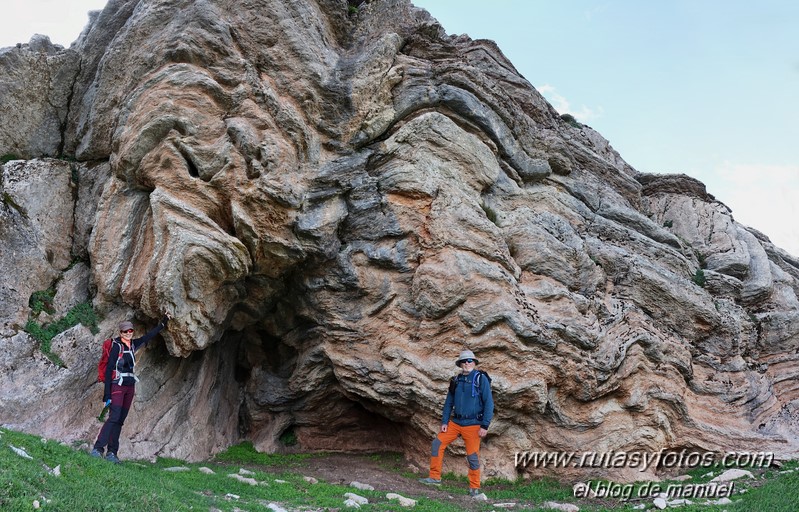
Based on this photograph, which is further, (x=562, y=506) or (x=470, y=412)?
(x=470, y=412)

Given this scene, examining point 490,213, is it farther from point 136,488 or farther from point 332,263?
point 136,488

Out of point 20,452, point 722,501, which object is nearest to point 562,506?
point 722,501

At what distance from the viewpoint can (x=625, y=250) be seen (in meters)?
19.5

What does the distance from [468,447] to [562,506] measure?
2263 millimetres

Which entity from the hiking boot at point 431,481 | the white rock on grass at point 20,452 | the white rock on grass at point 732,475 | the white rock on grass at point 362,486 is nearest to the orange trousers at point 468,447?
the hiking boot at point 431,481

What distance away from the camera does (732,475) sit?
45.3 feet

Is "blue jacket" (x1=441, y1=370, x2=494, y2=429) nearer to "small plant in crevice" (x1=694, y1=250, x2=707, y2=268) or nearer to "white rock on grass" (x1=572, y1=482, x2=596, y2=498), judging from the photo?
"white rock on grass" (x1=572, y1=482, x2=596, y2=498)

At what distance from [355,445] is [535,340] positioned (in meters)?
7.23

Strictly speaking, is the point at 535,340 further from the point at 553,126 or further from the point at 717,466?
the point at 553,126

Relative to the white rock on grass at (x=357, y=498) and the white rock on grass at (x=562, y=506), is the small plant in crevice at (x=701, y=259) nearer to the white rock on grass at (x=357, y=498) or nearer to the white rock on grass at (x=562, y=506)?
the white rock on grass at (x=562, y=506)

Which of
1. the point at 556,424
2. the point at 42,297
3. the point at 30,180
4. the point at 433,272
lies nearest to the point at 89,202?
the point at 30,180

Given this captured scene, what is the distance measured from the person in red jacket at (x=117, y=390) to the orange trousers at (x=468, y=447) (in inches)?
271

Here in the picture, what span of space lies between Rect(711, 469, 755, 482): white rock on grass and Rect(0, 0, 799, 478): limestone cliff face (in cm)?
211

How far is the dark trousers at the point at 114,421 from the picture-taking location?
11.9m
